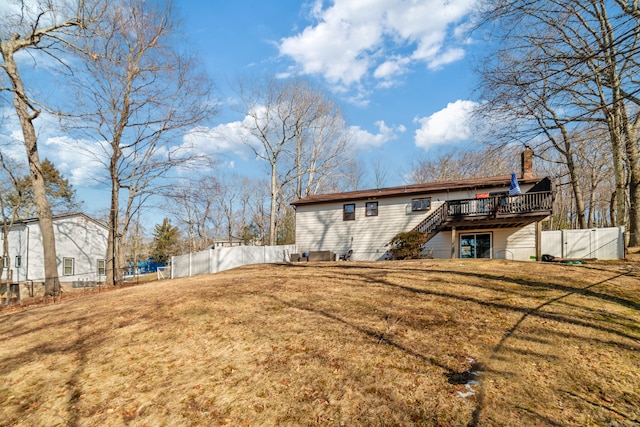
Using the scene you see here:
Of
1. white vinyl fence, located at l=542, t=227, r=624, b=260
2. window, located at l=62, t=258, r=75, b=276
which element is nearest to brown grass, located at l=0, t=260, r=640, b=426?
white vinyl fence, located at l=542, t=227, r=624, b=260

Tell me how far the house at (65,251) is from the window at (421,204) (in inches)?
839

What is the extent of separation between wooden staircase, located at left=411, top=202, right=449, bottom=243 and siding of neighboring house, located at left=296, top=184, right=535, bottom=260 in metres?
1.06

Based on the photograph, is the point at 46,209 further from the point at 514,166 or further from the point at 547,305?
the point at 514,166

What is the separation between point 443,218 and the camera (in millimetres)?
15789

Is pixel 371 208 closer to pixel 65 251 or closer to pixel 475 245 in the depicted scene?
pixel 475 245

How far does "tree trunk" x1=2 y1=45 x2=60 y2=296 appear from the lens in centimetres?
1282

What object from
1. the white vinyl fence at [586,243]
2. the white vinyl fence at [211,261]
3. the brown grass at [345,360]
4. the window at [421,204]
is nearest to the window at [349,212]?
the window at [421,204]

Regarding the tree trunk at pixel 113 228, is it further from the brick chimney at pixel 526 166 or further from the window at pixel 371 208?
the brick chimney at pixel 526 166

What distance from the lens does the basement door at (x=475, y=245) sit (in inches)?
667

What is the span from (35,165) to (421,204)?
1884cm

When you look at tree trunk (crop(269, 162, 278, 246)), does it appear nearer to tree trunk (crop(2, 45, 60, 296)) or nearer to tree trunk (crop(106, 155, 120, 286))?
tree trunk (crop(106, 155, 120, 286))

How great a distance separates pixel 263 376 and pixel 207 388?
71 cm

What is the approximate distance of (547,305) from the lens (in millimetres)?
6168

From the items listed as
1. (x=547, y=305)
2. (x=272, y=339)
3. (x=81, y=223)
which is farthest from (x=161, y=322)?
(x=81, y=223)
